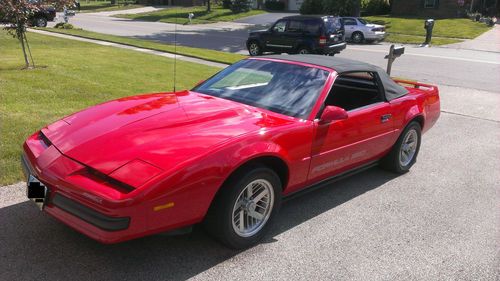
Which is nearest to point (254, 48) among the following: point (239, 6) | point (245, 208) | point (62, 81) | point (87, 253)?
point (62, 81)

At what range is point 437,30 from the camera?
29.9m

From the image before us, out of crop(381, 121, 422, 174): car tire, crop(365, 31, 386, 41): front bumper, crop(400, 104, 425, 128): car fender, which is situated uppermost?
Answer: crop(365, 31, 386, 41): front bumper

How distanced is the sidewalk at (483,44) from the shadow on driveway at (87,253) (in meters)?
23.2

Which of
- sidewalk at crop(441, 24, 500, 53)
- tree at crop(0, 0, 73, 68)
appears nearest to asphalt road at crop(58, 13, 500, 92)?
sidewalk at crop(441, 24, 500, 53)

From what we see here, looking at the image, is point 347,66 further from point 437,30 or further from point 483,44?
point 437,30

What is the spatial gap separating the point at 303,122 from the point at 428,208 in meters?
1.70

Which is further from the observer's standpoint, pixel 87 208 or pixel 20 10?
pixel 20 10

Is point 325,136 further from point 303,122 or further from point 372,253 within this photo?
point 372,253

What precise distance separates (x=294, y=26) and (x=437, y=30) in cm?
1673

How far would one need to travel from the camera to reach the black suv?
1681cm

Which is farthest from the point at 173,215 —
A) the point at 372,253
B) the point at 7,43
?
the point at 7,43

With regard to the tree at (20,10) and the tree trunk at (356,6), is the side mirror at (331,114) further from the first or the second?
the tree trunk at (356,6)

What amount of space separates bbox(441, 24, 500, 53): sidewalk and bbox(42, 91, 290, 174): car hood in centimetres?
2276

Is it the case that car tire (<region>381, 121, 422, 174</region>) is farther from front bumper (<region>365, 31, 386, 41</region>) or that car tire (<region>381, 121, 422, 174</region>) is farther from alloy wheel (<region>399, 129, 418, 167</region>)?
front bumper (<region>365, 31, 386, 41</region>)
